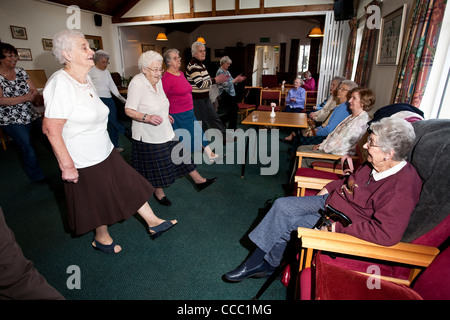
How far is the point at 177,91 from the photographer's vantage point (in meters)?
2.69

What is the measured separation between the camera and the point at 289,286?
1596mm

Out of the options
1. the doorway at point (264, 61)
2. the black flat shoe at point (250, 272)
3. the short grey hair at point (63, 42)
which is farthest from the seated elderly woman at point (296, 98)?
the doorway at point (264, 61)

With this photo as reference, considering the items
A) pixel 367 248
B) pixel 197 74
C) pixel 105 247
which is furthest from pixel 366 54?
pixel 105 247

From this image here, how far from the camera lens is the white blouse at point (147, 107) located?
1987 mm

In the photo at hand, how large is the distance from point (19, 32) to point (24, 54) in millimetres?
431

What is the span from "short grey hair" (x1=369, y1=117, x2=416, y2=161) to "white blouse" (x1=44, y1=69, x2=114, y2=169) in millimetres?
1566

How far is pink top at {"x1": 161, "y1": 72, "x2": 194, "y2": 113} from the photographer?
2.61 metres

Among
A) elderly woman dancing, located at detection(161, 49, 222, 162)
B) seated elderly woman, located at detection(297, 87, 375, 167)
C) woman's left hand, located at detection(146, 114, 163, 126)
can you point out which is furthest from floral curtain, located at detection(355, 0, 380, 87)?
woman's left hand, located at detection(146, 114, 163, 126)

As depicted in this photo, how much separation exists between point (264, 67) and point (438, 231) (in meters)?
11.6

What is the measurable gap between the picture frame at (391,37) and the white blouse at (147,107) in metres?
2.58

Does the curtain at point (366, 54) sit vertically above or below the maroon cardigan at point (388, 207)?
above

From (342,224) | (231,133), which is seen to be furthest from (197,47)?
(342,224)

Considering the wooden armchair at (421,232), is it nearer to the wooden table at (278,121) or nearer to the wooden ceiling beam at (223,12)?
the wooden table at (278,121)

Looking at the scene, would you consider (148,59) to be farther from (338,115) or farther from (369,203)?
(338,115)
